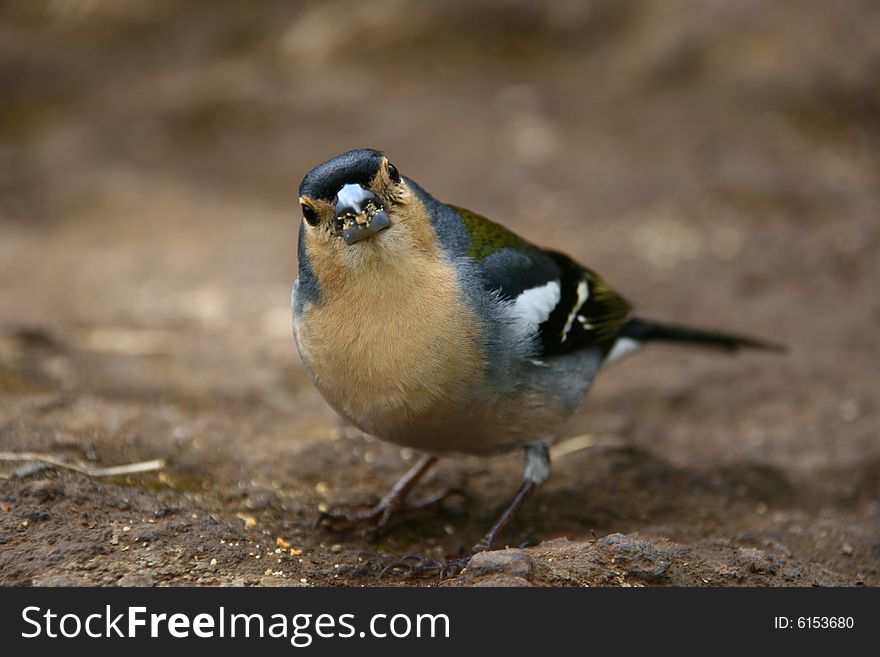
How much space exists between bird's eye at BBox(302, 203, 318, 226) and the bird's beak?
5.8 inches

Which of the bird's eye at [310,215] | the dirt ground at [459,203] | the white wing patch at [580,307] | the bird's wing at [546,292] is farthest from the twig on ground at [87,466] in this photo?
the white wing patch at [580,307]

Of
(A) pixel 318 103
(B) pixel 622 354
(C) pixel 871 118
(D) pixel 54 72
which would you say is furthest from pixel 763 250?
(D) pixel 54 72

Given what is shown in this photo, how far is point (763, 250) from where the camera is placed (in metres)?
8.16

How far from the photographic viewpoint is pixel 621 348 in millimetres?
5383

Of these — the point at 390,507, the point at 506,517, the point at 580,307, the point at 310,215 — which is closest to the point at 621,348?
the point at 580,307

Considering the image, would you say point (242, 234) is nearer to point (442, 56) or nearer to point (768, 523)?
point (442, 56)

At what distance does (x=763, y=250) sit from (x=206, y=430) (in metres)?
5.11

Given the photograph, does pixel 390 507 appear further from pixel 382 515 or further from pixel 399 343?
pixel 399 343

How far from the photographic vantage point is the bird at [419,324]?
370cm

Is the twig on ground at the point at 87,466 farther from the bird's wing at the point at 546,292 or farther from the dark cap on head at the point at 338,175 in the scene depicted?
the bird's wing at the point at 546,292

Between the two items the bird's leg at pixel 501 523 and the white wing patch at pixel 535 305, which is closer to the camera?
the bird's leg at pixel 501 523

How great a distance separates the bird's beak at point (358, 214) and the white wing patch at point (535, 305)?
2.69ft

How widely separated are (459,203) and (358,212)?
221 inches

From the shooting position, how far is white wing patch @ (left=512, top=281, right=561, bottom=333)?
4.16 meters
